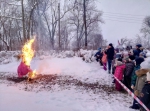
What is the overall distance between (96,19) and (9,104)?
1176 inches

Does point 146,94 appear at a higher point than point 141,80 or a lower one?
lower

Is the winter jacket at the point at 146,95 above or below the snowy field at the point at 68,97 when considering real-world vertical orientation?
above

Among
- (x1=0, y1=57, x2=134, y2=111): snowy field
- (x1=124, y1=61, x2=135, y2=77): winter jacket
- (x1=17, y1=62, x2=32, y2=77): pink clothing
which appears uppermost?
(x1=124, y1=61, x2=135, y2=77): winter jacket

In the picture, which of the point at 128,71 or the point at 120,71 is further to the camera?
the point at 120,71

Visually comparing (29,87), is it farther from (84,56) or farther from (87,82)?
(84,56)

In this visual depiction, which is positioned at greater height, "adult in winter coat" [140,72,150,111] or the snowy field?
"adult in winter coat" [140,72,150,111]

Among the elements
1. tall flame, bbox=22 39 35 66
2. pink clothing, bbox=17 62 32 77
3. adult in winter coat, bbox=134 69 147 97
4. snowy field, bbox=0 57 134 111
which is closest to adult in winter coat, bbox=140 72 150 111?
adult in winter coat, bbox=134 69 147 97

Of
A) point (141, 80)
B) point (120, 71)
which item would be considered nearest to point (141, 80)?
point (141, 80)

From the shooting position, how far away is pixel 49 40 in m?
40.1

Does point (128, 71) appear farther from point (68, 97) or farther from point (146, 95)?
point (146, 95)

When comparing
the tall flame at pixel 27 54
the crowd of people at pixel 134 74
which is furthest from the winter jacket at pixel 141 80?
the tall flame at pixel 27 54

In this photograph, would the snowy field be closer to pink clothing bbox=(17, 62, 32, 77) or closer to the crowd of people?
the crowd of people

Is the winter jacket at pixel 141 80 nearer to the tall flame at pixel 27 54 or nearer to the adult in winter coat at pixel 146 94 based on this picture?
the adult in winter coat at pixel 146 94

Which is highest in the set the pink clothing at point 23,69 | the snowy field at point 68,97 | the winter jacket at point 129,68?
the winter jacket at point 129,68
